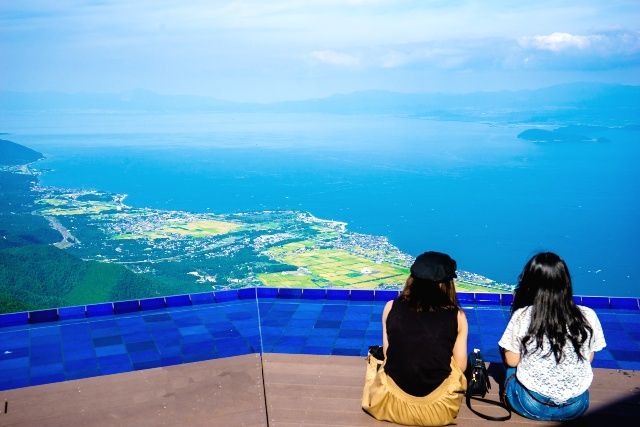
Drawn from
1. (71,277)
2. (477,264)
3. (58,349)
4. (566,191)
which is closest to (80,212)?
(71,277)

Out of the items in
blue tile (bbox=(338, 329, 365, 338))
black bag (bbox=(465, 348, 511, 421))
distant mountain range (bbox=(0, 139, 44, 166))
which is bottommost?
distant mountain range (bbox=(0, 139, 44, 166))

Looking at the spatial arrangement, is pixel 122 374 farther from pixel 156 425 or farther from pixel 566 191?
pixel 566 191

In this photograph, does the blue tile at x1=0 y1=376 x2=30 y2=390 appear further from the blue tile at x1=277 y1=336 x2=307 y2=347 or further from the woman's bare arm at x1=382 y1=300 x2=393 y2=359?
the woman's bare arm at x1=382 y1=300 x2=393 y2=359

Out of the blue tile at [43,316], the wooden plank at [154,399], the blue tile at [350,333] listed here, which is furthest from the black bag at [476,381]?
the blue tile at [43,316]

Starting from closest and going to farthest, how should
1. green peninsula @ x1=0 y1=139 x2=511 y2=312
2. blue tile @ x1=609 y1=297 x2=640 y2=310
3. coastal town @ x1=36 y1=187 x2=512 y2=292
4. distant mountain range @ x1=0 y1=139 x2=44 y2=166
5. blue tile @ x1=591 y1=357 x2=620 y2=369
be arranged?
blue tile @ x1=591 y1=357 x2=620 y2=369
blue tile @ x1=609 y1=297 x2=640 y2=310
green peninsula @ x1=0 y1=139 x2=511 y2=312
coastal town @ x1=36 y1=187 x2=512 y2=292
distant mountain range @ x1=0 y1=139 x2=44 y2=166

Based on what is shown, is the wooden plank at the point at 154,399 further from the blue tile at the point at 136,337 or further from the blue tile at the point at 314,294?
the blue tile at the point at 314,294

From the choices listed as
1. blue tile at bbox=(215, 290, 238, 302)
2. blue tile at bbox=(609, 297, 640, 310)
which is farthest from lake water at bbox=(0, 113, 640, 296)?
blue tile at bbox=(215, 290, 238, 302)
